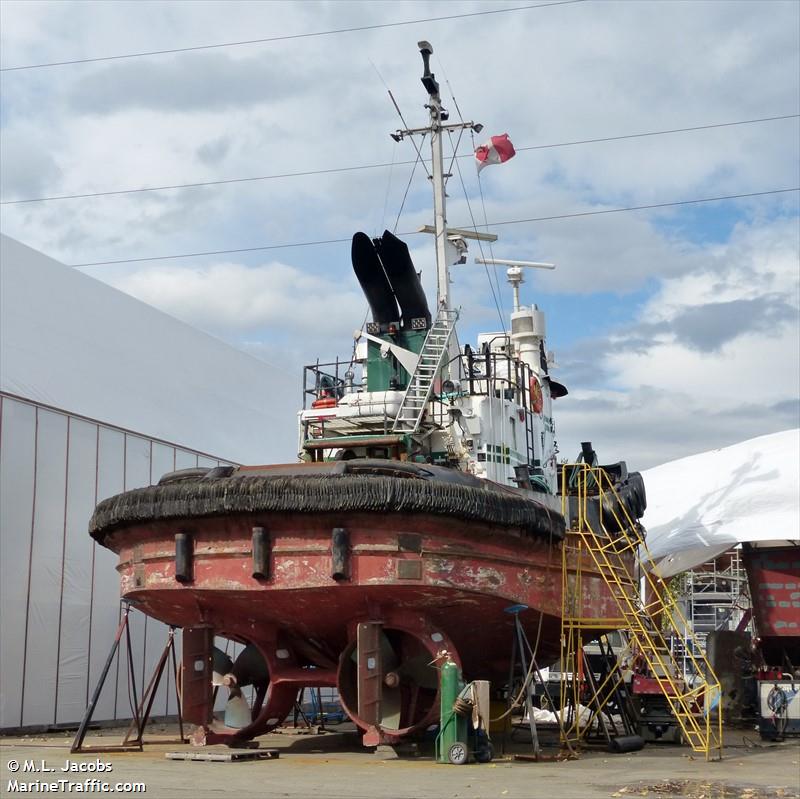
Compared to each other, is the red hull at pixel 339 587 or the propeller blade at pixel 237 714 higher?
the red hull at pixel 339 587

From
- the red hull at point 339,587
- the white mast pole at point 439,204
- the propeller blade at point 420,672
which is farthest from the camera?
the white mast pole at point 439,204

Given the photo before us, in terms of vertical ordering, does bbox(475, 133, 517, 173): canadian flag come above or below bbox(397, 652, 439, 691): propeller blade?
above

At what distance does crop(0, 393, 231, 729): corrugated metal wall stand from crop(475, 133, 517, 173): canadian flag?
9115 mm

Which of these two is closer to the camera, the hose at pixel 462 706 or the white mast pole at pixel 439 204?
the hose at pixel 462 706

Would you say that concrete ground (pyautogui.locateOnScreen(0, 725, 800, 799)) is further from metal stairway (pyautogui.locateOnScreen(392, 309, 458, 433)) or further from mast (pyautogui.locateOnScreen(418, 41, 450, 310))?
mast (pyautogui.locateOnScreen(418, 41, 450, 310))

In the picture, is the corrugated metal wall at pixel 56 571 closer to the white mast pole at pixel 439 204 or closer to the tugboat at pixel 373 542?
the tugboat at pixel 373 542

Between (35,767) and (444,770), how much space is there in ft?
15.1

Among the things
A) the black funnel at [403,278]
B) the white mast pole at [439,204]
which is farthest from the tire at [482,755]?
the white mast pole at [439,204]

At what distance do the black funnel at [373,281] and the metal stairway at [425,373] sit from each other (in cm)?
84

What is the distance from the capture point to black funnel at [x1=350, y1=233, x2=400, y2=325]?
1797 cm

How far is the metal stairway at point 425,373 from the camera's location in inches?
651

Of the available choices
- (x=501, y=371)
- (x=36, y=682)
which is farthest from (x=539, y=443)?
(x=36, y=682)

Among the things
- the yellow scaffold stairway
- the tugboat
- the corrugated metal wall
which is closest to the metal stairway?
the tugboat

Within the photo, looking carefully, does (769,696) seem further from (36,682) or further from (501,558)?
(36,682)
